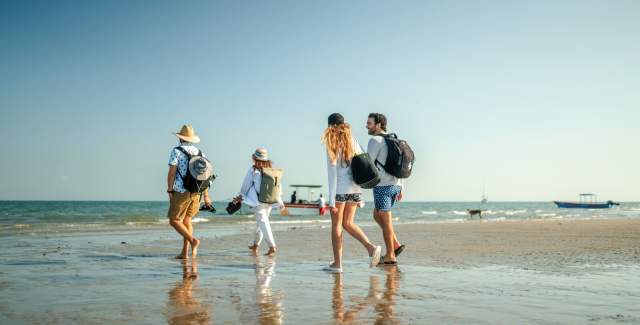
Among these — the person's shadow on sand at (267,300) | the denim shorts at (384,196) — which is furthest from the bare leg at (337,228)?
the person's shadow on sand at (267,300)

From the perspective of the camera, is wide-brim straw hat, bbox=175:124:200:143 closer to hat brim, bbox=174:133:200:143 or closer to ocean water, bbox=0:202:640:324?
hat brim, bbox=174:133:200:143

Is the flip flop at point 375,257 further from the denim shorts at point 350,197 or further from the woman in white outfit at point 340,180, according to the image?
the denim shorts at point 350,197

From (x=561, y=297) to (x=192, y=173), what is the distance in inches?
204

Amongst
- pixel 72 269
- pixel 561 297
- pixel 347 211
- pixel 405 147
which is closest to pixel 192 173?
pixel 72 269

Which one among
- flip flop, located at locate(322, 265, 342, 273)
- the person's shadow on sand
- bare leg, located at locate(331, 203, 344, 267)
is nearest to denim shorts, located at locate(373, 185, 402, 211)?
bare leg, located at locate(331, 203, 344, 267)

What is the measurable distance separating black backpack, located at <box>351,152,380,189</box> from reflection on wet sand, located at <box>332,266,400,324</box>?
125 centimetres

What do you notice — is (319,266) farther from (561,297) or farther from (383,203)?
(561,297)

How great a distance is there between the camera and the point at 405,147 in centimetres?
700

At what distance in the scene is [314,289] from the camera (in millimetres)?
4973

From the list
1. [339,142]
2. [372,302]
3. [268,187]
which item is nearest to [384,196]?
[339,142]

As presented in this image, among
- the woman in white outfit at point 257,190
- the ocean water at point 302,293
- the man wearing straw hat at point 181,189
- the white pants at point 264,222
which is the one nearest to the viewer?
the ocean water at point 302,293

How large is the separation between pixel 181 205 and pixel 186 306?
12.4 ft

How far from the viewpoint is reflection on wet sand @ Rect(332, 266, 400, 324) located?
368cm

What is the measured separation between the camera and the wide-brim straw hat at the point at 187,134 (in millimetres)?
7875
